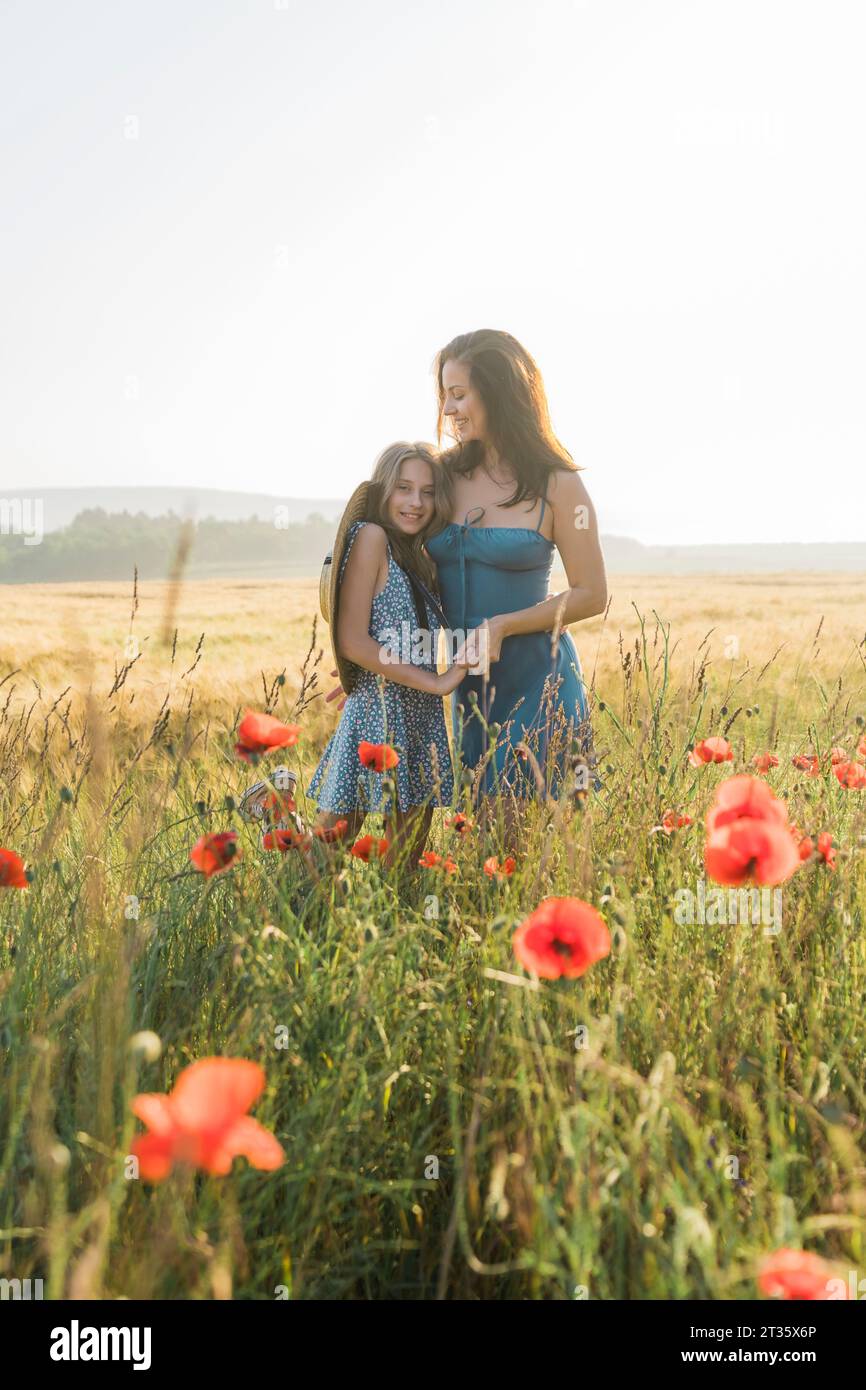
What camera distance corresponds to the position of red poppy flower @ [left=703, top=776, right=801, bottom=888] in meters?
1.44

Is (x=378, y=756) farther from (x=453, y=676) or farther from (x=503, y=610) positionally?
(x=503, y=610)

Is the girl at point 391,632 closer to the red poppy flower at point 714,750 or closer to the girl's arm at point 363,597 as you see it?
the girl's arm at point 363,597

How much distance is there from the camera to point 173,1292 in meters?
1.26

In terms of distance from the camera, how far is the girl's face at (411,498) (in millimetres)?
2967

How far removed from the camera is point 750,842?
4.73 feet

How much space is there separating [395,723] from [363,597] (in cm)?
37

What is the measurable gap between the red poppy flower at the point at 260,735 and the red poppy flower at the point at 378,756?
0.24 m

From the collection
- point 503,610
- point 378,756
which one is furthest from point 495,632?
point 378,756

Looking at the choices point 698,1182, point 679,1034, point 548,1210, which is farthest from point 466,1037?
point 548,1210

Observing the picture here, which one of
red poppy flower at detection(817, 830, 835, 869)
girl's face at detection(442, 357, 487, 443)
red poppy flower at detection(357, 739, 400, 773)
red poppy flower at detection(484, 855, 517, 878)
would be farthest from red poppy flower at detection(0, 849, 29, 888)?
girl's face at detection(442, 357, 487, 443)

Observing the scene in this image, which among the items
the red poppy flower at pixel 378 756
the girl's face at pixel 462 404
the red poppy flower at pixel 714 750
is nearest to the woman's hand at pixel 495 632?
the girl's face at pixel 462 404

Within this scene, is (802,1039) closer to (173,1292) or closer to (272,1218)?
(272,1218)

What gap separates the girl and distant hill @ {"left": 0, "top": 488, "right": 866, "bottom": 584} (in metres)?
0.57
